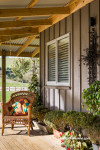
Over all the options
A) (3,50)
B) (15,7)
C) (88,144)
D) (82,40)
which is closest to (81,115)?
(88,144)

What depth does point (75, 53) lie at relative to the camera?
474cm

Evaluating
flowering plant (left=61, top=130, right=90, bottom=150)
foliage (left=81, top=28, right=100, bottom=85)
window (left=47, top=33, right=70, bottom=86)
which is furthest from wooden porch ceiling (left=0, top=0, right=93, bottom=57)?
flowering plant (left=61, top=130, right=90, bottom=150)

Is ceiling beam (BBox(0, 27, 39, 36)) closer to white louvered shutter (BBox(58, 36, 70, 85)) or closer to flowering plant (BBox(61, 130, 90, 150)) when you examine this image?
white louvered shutter (BBox(58, 36, 70, 85))

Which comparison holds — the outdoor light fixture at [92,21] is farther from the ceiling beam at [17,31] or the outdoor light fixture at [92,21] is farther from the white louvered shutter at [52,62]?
the ceiling beam at [17,31]

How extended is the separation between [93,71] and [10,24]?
233 centimetres

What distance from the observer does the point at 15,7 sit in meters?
4.68

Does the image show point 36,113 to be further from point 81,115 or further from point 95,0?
point 95,0

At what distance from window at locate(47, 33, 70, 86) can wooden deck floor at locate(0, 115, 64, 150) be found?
1267 millimetres

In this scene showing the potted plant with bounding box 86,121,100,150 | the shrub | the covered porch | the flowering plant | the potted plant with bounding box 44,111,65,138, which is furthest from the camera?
the potted plant with bounding box 44,111,65,138

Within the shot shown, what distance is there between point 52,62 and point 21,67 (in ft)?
21.1

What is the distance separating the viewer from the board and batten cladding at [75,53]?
170 inches

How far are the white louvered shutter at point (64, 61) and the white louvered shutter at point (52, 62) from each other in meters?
0.34

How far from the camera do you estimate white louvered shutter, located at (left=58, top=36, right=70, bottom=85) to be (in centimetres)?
518

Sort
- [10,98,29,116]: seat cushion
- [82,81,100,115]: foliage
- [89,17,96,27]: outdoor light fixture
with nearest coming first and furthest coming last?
[82,81,100,115]: foliage
[89,17,96,27]: outdoor light fixture
[10,98,29,116]: seat cushion
